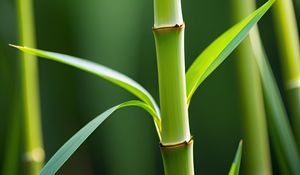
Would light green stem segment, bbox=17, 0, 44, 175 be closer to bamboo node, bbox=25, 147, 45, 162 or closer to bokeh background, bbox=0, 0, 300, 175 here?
bamboo node, bbox=25, 147, 45, 162

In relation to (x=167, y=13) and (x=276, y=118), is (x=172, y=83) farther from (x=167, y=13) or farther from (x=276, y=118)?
(x=276, y=118)

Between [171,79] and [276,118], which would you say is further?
[276,118]

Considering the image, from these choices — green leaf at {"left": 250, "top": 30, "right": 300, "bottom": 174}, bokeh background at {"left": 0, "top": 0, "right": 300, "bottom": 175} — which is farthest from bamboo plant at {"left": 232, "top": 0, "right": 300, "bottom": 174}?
bokeh background at {"left": 0, "top": 0, "right": 300, "bottom": 175}

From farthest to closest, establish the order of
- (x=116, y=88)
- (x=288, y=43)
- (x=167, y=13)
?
(x=116, y=88) → (x=288, y=43) → (x=167, y=13)

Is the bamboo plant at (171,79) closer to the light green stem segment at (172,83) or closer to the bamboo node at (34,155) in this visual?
the light green stem segment at (172,83)

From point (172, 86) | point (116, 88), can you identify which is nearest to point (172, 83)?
point (172, 86)

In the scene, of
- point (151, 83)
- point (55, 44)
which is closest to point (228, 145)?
point (151, 83)

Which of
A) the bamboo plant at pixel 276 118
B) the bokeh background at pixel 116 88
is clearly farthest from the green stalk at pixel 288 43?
the bokeh background at pixel 116 88

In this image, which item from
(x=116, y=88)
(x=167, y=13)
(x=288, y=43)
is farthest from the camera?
(x=116, y=88)
